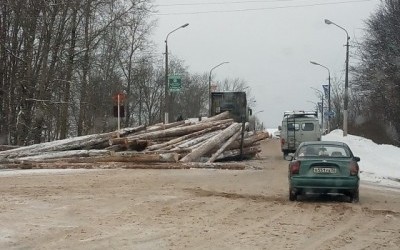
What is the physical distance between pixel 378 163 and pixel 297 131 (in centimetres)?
662

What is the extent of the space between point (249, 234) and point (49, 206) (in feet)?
17.0

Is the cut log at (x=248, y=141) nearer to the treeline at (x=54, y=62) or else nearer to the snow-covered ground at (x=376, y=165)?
the snow-covered ground at (x=376, y=165)

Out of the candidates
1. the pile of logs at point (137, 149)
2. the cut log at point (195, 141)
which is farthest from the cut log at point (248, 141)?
the cut log at point (195, 141)

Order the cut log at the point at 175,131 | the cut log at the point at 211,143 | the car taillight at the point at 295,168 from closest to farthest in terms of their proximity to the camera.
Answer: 1. the car taillight at the point at 295,168
2. the cut log at the point at 211,143
3. the cut log at the point at 175,131

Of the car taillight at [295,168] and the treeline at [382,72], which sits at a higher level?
the treeline at [382,72]

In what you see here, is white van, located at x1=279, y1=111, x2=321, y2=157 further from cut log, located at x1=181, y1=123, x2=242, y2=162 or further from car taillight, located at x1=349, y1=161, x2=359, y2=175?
car taillight, located at x1=349, y1=161, x2=359, y2=175

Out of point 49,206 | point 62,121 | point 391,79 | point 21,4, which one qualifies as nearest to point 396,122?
point 391,79

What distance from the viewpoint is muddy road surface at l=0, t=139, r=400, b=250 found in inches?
347

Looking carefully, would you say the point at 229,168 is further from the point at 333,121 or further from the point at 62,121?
the point at 333,121

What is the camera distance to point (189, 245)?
335 inches

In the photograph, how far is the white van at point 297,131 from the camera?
33188mm

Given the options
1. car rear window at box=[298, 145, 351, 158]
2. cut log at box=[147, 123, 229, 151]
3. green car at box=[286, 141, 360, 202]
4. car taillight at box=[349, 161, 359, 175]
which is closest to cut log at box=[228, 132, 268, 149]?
cut log at box=[147, 123, 229, 151]

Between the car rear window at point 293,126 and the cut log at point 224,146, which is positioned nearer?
the cut log at point 224,146

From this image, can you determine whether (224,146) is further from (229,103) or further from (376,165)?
(229,103)
